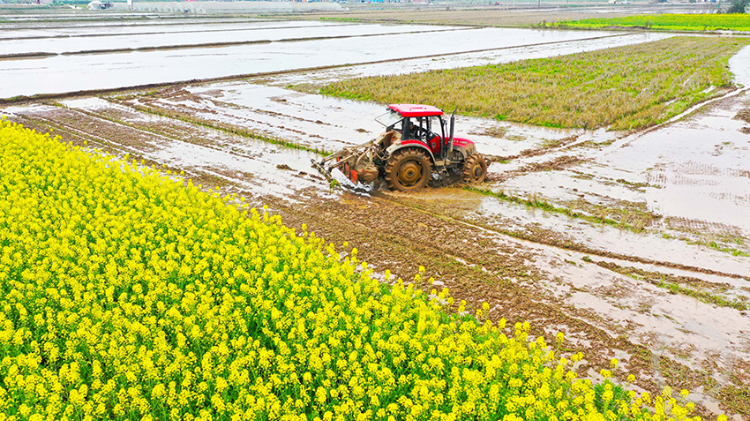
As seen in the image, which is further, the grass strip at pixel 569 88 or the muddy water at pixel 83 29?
the muddy water at pixel 83 29

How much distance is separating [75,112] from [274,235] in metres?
19.1

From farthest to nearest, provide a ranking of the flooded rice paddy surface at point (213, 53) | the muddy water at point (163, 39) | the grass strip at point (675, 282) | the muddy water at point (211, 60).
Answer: the muddy water at point (163, 39) < the flooded rice paddy surface at point (213, 53) < the muddy water at point (211, 60) < the grass strip at point (675, 282)

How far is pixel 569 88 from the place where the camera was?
93.4 ft

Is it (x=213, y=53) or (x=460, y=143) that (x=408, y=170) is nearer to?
(x=460, y=143)

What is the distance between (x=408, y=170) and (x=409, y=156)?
15.5 inches

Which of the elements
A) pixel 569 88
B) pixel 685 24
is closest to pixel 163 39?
pixel 569 88

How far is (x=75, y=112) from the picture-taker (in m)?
24.4

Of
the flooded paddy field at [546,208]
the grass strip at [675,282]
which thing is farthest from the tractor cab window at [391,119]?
the grass strip at [675,282]

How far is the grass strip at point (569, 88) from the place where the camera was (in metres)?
23.3

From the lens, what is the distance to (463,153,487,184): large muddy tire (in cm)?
1476

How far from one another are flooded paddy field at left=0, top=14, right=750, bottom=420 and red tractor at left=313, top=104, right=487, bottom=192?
515 mm

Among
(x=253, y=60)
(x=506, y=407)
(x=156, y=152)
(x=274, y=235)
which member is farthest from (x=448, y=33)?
(x=506, y=407)

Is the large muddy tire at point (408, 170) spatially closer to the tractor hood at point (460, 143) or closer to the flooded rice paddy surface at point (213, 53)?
the tractor hood at point (460, 143)

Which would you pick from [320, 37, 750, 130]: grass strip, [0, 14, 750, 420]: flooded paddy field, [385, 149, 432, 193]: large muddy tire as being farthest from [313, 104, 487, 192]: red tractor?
[320, 37, 750, 130]: grass strip
